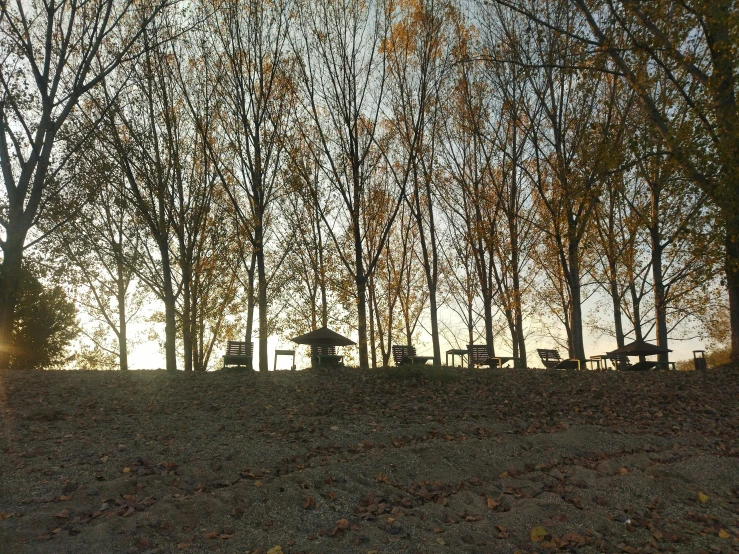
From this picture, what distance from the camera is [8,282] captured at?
42.0 feet

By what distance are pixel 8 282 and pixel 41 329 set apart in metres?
12.3

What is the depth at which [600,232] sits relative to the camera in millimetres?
22312

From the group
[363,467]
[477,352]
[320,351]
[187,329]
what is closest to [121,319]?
[187,329]

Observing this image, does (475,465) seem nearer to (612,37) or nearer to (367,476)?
(367,476)

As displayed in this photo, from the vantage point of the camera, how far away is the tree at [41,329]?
23.0 m

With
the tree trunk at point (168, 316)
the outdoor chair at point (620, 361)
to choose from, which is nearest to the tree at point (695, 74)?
the outdoor chair at point (620, 361)

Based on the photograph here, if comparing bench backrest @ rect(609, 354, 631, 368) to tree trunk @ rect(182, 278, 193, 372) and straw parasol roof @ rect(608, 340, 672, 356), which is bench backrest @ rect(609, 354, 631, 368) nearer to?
straw parasol roof @ rect(608, 340, 672, 356)

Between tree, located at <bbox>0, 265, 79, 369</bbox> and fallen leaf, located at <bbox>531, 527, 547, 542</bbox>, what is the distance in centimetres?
2211

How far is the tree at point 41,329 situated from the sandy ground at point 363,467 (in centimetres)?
1311

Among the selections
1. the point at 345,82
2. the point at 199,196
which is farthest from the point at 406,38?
the point at 199,196

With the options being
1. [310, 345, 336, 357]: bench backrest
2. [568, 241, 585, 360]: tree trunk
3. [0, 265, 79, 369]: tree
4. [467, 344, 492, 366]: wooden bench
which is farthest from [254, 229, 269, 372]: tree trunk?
[0, 265, 79, 369]: tree

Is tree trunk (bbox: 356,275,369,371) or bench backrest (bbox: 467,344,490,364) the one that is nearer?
tree trunk (bbox: 356,275,369,371)

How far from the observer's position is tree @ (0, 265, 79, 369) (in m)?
23.0

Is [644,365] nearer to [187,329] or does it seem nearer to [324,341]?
[324,341]
